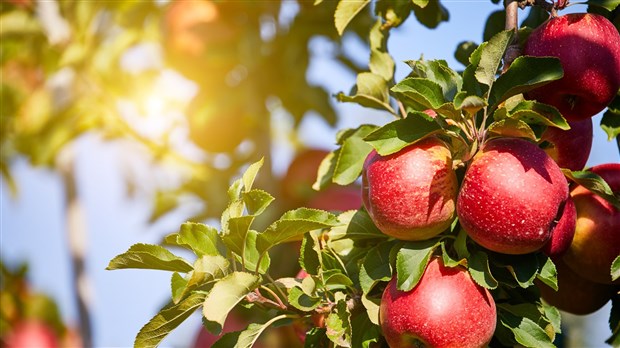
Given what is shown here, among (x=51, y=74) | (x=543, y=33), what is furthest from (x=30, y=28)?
(x=543, y=33)

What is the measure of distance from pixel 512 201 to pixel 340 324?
0.28 meters

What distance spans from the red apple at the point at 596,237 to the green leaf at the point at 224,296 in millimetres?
527

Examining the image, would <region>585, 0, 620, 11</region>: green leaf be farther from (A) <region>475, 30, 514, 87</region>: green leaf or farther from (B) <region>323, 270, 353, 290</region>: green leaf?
(B) <region>323, 270, 353, 290</region>: green leaf

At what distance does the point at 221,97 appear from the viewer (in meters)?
2.11

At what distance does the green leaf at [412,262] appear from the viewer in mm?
1006

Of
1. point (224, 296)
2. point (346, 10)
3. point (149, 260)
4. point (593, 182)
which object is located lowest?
point (593, 182)

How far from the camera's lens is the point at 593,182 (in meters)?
1.11

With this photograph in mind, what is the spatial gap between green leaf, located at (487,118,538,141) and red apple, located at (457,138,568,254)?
0.9 inches

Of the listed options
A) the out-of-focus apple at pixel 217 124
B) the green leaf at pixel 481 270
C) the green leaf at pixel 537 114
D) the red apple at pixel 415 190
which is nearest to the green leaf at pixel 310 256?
the red apple at pixel 415 190

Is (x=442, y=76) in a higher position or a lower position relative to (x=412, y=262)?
higher

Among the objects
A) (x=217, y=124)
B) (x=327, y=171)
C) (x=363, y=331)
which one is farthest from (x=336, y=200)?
(x=363, y=331)

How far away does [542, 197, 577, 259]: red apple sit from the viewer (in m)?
1.07

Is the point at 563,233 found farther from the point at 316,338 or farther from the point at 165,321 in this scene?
the point at 165,321

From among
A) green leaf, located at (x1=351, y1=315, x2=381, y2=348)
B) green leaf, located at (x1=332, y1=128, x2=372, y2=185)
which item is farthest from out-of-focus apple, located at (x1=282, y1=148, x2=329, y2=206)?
green leaf, located at (x1=351, y1=315, x2=381, y2=348)
